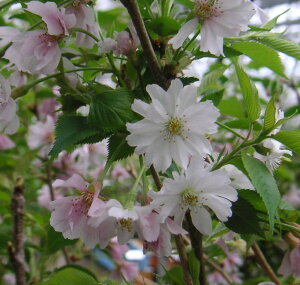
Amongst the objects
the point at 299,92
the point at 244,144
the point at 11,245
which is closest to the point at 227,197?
the point at 244,144

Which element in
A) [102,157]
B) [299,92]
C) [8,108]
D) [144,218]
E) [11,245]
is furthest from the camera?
[299,92]

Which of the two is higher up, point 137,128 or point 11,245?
point 137,128

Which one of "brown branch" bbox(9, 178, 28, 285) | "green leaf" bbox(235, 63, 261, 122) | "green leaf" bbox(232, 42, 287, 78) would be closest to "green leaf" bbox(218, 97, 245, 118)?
"green leaf" bbox(232, 42, 287, 78)

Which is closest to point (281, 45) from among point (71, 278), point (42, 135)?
point (71, 278)

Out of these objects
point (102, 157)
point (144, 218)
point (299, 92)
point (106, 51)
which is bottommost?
point (299, 92)

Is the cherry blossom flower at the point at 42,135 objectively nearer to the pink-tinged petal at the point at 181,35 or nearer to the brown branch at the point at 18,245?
the brown branch at the point at 18,245

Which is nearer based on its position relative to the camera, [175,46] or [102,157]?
[175,46]

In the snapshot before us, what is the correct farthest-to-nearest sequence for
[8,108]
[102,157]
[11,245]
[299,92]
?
1. [299,92]
2. [102,157]
3. [11,245]
4. [8,108]

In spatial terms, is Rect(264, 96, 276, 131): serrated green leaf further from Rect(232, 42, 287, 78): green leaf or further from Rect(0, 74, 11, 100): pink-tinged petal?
Rect(0, 74, 11, 100): pink-tinged petal

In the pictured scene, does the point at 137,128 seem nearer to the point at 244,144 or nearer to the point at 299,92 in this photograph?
the point at 244,144
